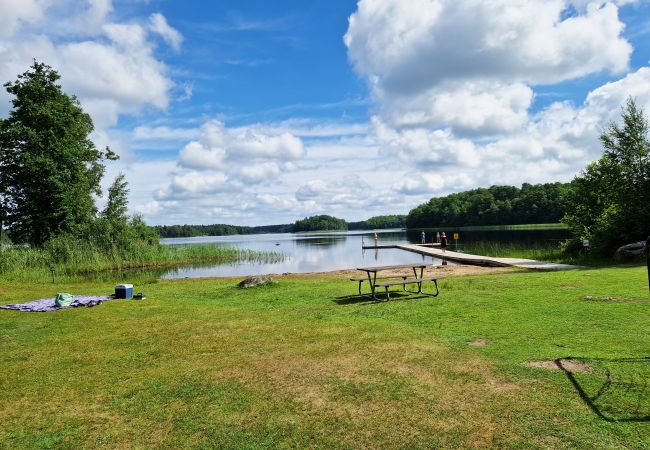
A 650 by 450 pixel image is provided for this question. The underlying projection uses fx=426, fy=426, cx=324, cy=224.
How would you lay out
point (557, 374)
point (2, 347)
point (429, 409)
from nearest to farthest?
point (429, 409) < point (557, 374) < point (2, 347)

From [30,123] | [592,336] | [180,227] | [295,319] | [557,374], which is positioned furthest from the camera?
[180,227]

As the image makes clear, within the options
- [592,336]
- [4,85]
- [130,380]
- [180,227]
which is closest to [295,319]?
[130,380]

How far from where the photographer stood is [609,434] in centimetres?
376

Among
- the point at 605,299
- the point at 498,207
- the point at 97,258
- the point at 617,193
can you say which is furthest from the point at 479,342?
the point at 498,207

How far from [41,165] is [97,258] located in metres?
7.51

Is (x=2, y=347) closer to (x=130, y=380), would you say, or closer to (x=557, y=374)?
(x=130, y=380)

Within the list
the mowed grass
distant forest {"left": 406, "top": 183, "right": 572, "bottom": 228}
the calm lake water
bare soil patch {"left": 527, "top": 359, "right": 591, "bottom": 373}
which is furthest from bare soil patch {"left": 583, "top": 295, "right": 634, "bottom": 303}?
distant forest {"left": 406, "top": 183, "right": 572, "bottom": 228}

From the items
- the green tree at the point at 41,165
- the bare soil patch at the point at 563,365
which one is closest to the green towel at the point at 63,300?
the bare soil patch at the point at 563,365

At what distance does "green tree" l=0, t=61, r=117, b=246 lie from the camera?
3002 cm

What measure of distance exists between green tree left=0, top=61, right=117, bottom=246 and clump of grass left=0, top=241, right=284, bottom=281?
10.6 feet

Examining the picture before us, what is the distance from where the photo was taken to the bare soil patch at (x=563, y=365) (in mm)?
5215

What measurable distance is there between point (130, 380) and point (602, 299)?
9407mm

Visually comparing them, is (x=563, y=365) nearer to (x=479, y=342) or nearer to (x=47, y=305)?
(x=479, y=342)

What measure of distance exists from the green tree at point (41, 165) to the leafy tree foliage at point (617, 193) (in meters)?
33.5
